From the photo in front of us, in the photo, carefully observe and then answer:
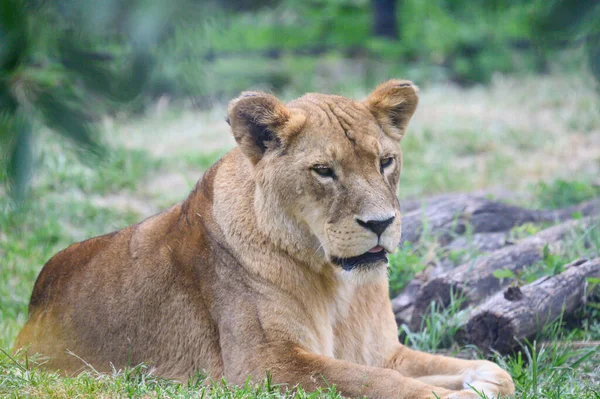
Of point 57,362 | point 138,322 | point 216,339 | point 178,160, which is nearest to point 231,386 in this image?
point 216,339

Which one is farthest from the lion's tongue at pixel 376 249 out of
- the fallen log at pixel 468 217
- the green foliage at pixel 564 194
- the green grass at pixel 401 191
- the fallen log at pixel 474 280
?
the green foliage at pixel 564 194

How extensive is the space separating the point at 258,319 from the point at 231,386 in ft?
1.10

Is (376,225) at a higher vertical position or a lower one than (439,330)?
higher

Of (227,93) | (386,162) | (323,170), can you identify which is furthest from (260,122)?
(227,93)

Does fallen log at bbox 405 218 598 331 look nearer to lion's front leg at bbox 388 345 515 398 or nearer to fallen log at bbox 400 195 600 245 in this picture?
fallen log at bbox 400 195 600 245

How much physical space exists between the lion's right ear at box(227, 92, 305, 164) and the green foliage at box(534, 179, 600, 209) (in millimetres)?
4262

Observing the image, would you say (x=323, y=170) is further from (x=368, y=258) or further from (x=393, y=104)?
(x=393, y=104)

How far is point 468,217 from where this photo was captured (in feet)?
20.9

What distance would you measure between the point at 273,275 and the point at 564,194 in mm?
4587

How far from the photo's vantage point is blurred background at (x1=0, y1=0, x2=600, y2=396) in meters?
1.22

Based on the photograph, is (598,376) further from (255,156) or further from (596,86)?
(596,86)

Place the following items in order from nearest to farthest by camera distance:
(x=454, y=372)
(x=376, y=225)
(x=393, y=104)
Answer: (x=376, y=225) → (x=454, y=372) → (x=393, y=104)

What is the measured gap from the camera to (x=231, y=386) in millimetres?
3842

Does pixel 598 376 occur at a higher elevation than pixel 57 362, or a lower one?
lower
